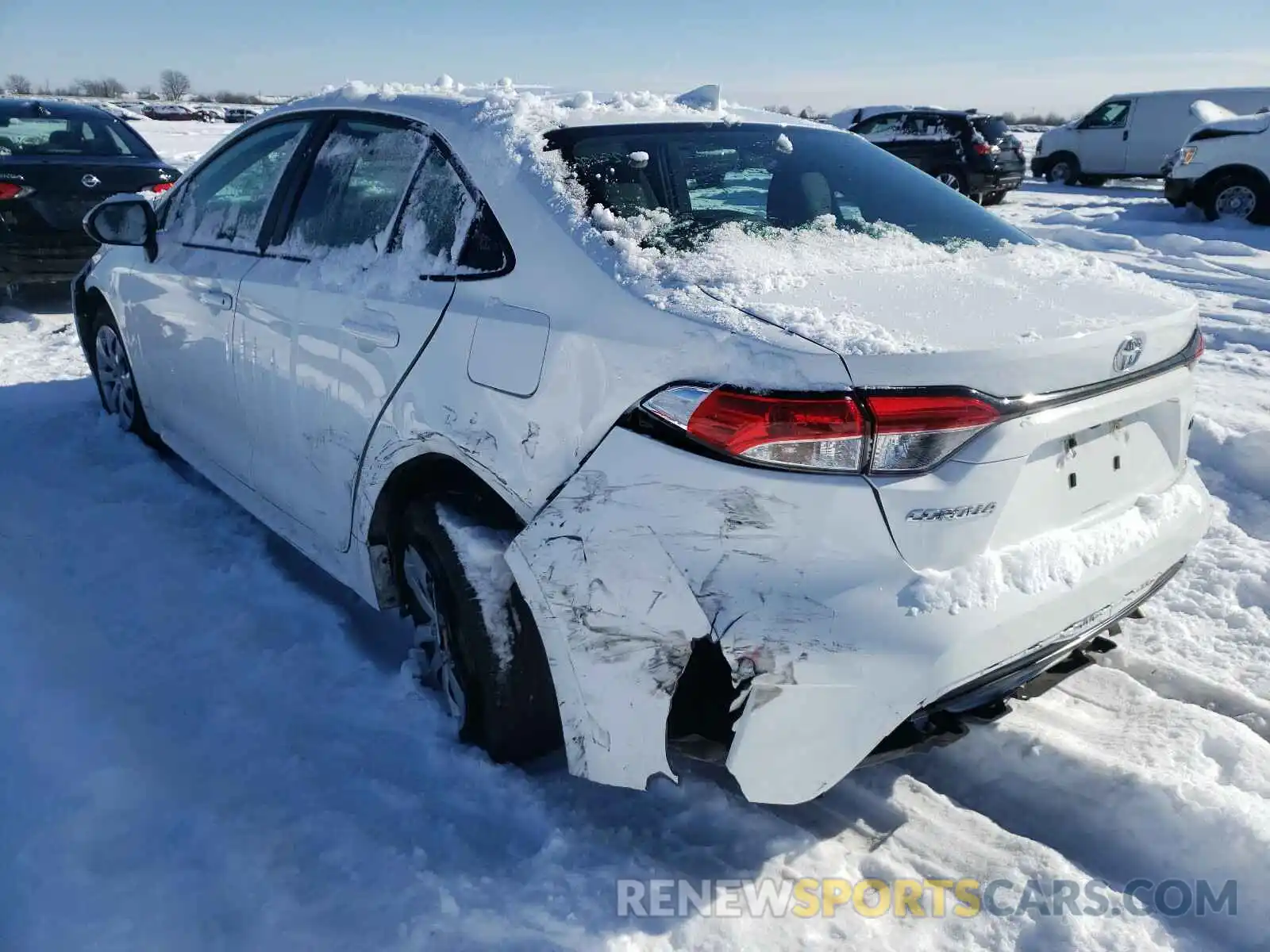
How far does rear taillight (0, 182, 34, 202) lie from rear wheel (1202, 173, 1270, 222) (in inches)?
511

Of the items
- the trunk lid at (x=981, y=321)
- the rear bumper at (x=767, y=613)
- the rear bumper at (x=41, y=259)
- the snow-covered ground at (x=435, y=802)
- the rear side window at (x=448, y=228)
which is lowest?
the snow-covered ground at (x=435, y=802)

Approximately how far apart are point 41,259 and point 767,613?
7.27 metres

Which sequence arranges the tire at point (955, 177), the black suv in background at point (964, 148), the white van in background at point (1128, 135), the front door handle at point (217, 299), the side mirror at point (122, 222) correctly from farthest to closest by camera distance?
the white van in background at point (1128, 135)
the tire at point (955, 177)
the black suv in background at point (964, 148)
the side mirror at point (122, 222)
the front door handle at point (217, 299)

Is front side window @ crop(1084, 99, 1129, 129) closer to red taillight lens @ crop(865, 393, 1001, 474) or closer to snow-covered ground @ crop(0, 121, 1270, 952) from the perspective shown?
snow-covered ground @ crop(0, 121, 1270, 952)

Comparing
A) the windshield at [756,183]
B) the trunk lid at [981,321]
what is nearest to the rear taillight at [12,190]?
the windshield at [756,183]

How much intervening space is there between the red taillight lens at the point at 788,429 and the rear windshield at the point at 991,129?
15.5 metres

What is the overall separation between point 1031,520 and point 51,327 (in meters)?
7.33

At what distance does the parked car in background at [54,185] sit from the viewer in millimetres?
7004

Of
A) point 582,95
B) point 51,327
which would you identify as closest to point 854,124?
point 51,327

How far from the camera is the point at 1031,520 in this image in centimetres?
197

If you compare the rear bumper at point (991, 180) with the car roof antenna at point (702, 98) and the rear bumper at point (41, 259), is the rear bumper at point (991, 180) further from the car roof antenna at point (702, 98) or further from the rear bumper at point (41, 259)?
the car roof antenna at point (702, 98)

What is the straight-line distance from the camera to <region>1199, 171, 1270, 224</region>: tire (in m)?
12.1

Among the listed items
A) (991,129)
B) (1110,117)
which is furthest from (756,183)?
(1110,117)

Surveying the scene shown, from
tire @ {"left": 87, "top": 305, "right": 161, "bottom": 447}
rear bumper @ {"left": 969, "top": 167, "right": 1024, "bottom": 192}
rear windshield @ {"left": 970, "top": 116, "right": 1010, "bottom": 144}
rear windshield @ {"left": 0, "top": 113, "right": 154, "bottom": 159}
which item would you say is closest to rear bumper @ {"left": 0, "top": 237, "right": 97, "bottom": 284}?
rear windshield @ {"left": 0, "top": 113, "right": 154, "bottom": 159}
